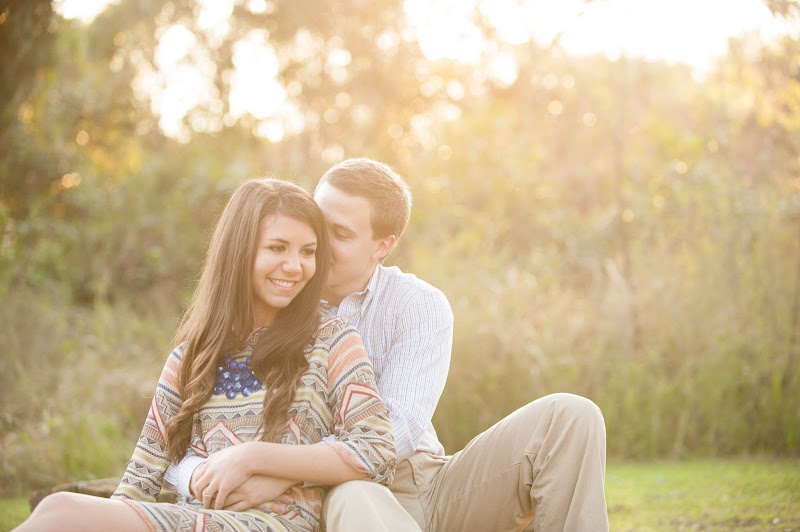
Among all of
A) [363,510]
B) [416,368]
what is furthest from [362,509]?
[416,368]

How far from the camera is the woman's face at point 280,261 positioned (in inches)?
106

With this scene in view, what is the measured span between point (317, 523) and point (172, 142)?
11.2 m

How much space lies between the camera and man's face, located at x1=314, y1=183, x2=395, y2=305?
125 inches

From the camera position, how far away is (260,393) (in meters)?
2.57

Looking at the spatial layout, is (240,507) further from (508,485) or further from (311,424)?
(508,485)

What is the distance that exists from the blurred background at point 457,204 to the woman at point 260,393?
3216 millimetres

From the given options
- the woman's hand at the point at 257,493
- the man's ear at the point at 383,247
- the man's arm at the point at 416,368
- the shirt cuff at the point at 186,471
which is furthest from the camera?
the man's ear at the point at 383,247

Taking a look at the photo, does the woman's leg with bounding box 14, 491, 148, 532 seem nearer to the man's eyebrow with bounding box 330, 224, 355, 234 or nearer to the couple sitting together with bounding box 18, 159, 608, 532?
the couple sitting together with bounding box 18, 159, 608, 532

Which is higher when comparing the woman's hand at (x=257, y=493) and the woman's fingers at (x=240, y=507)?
the woman's hand at (x=257, y=493)

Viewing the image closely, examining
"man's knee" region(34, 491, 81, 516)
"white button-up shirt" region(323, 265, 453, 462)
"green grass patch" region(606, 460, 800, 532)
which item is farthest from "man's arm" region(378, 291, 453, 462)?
"green grass patch" region(606, 460, 800, 532)

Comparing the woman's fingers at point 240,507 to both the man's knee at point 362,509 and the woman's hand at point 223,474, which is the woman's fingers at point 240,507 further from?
the man's knee at point 362,509

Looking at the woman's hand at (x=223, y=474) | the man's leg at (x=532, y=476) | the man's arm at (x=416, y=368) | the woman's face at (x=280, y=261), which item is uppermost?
the woman's face at (x=280, y=261)

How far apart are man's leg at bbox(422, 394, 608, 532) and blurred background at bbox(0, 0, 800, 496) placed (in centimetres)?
310

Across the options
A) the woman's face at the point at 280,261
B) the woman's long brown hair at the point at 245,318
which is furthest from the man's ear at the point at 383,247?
the woman's face at the point at 280,261
